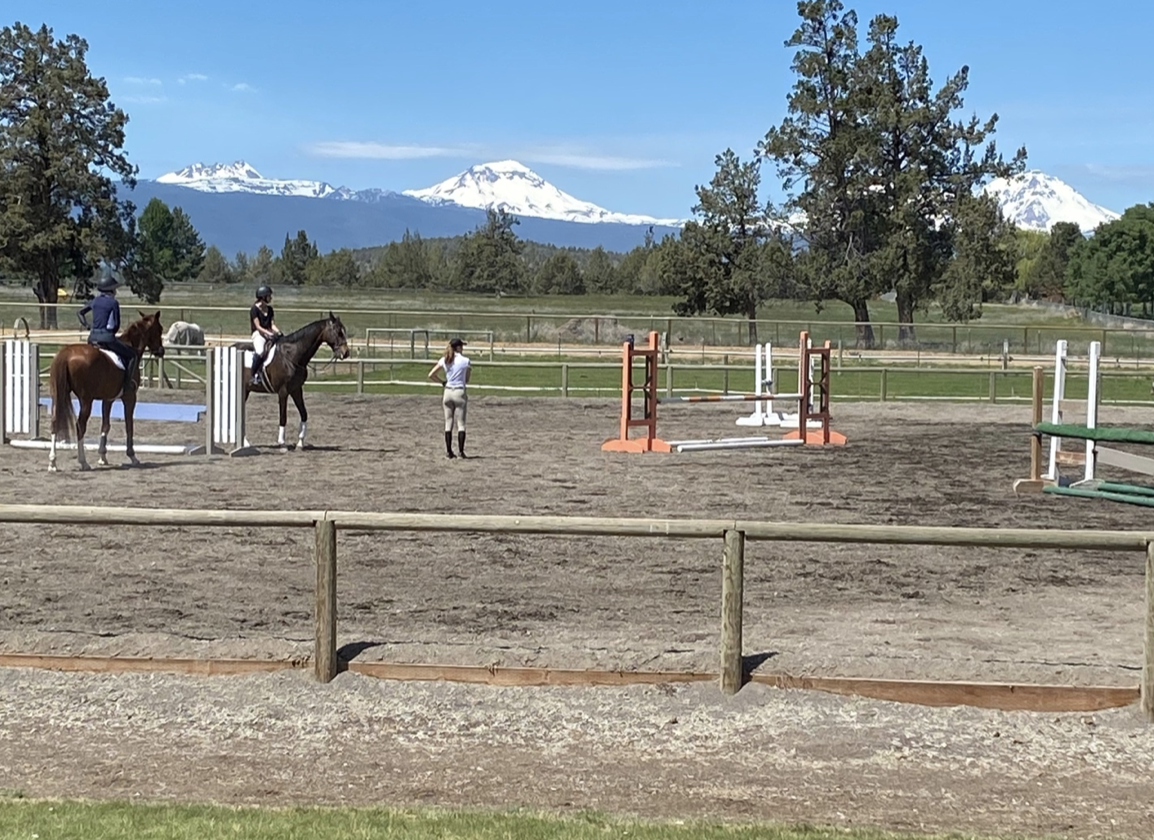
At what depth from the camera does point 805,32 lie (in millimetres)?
62062

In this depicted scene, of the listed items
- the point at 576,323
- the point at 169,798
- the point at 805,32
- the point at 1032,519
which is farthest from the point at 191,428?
the point at 805,32

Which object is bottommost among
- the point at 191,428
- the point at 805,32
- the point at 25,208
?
the point at 191,428

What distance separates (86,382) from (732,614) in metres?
10.7

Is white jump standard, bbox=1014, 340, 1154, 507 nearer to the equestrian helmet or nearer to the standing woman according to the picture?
the standing woman

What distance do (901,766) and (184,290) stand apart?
8908 cm

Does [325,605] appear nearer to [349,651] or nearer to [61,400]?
[349,651]

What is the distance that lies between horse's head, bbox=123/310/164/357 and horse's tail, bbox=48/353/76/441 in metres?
1.08

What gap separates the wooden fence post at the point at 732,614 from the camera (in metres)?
7.05

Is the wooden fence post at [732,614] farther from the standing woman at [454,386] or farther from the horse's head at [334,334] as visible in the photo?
the horse's head at [334,334]

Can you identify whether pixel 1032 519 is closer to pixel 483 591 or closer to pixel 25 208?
pixel 483 591

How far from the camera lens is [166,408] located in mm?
19141

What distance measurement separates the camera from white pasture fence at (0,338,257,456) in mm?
18219

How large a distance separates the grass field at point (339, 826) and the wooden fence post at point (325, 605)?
1771 millimetres

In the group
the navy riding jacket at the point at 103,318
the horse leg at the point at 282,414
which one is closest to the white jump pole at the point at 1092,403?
the horse leg at the point at 282,414
